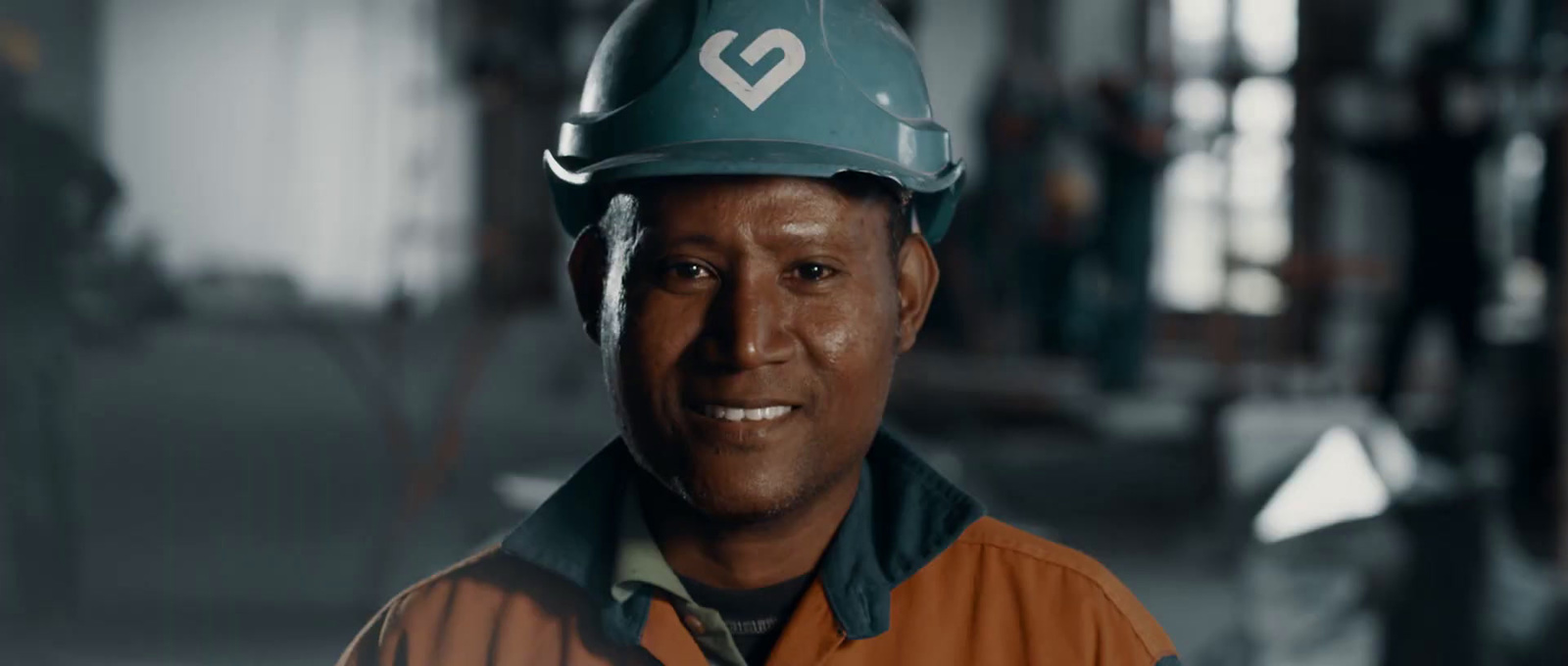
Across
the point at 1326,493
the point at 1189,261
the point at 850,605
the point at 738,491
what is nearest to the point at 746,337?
the point at 738,491

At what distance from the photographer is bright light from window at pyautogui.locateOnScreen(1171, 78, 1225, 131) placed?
11.0 metres

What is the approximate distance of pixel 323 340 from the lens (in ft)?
23.9

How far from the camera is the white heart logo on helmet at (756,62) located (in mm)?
1152

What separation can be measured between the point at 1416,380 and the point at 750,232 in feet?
31.4

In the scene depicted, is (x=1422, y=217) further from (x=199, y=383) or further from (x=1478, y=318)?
(x=199, y=383)

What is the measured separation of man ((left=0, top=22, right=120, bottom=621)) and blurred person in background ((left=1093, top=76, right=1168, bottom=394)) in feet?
17.6

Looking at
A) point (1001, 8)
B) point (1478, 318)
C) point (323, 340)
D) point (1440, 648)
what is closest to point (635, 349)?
point (1440, 648)

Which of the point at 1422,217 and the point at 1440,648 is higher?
the point at 1422,217

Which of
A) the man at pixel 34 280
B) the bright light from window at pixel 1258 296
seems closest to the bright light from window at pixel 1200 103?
the bright light from window at pixel 1258 296

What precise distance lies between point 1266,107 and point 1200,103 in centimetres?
48

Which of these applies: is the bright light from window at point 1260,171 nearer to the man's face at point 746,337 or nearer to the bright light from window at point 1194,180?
the bright light from window at point 1194,180

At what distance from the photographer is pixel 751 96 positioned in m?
1.15

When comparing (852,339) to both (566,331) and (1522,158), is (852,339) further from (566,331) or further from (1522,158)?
(1522,158)

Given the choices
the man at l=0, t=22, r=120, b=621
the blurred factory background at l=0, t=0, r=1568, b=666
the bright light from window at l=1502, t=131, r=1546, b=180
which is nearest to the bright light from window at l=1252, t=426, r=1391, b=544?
the blurred factory background at l=0, t=0, r=1568, b=666
